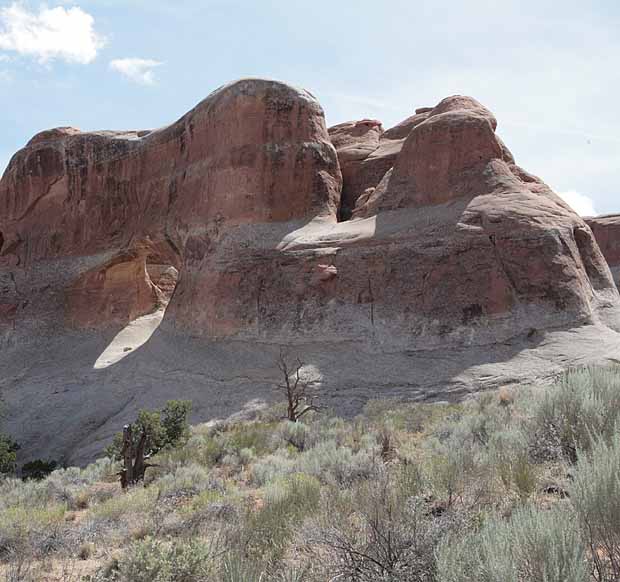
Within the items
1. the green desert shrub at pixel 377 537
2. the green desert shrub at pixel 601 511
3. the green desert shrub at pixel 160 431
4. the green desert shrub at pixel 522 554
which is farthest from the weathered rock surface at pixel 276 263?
the green desert shrub at pixel 522 554

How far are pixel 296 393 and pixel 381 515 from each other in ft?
35.8

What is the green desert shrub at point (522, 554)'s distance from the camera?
2.86 meters

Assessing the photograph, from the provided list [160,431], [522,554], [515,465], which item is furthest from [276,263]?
[522,554]

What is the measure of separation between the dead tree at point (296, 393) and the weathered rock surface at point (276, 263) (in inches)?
17.6

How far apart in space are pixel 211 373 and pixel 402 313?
5.68m

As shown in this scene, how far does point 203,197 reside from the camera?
22.1 metres

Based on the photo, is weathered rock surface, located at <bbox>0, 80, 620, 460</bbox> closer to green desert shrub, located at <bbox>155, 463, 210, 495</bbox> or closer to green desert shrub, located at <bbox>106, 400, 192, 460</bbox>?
green desert shrub, located at <bbox>106, 400, 192, 460</bbox>

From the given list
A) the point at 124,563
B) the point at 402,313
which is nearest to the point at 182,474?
the point at 124,563

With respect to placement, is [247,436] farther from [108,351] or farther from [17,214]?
[17,214]

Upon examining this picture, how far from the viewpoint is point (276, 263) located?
1898cm

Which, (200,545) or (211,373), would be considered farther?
(211,373)

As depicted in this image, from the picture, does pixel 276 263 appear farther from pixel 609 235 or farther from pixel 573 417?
pixel 609 235

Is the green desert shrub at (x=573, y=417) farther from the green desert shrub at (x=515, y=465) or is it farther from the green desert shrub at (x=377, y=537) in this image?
the green desert shrub at (x=377, y=537)

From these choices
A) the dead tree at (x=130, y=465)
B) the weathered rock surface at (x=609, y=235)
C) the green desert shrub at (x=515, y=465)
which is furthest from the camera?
the weathered rock surface at (x=609, y=235)
